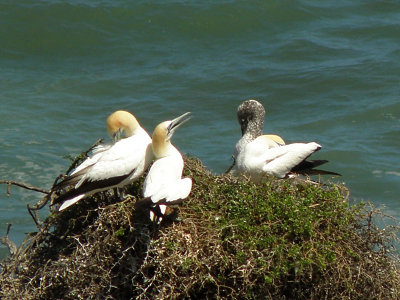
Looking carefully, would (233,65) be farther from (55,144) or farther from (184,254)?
(184,254)

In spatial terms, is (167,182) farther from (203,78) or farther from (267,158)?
(203,78)

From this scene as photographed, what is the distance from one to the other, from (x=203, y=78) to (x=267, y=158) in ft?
29.5

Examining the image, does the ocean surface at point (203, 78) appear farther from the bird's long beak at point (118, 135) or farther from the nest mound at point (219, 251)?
the nest mound at point (219, 251)

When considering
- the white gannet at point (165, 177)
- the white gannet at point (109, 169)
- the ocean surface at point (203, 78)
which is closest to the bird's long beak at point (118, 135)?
the white gannet at point (109, 169)

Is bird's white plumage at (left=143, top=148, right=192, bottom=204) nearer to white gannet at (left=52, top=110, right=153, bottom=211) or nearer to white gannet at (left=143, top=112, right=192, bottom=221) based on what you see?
white gannet at (left=143, top=112, right=192, bottom=221)

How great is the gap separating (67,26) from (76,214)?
11.7 metres

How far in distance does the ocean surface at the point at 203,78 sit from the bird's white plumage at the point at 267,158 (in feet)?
16.4

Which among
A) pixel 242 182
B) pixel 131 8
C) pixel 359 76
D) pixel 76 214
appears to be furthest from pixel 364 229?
pixel 131 8

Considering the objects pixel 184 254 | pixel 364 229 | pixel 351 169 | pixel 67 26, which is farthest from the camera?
pixel 67 26

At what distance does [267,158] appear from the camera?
876 cm

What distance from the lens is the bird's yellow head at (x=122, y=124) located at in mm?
8336

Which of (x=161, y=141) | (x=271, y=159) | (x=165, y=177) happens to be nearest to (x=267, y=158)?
(x=271, y=159)

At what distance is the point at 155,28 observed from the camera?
64.1ft

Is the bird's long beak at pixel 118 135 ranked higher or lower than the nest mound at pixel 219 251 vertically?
higher
